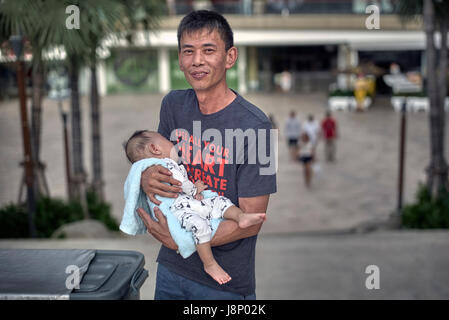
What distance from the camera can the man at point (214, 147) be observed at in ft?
6.26

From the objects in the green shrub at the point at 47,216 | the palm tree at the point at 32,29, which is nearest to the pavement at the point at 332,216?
the green shrub at the point at 47,216

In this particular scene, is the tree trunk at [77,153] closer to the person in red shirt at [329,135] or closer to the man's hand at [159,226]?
the man's hand at [159,226]

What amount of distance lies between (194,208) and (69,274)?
570 mm

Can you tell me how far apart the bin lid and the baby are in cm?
49

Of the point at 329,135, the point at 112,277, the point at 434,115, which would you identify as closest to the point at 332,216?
the point at 434,115

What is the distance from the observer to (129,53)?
31562mm

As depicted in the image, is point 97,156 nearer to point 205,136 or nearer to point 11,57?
point 11,57

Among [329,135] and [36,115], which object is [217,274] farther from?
[329,135]

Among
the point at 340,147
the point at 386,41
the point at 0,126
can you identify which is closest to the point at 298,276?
the point at 340,147

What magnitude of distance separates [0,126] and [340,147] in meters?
12.6

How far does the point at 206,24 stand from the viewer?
191 centimetres

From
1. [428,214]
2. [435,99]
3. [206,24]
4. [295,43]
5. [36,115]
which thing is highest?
[295,43]

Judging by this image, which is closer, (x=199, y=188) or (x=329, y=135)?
(x=199, y=188)

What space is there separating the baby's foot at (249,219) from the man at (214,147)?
4cm
